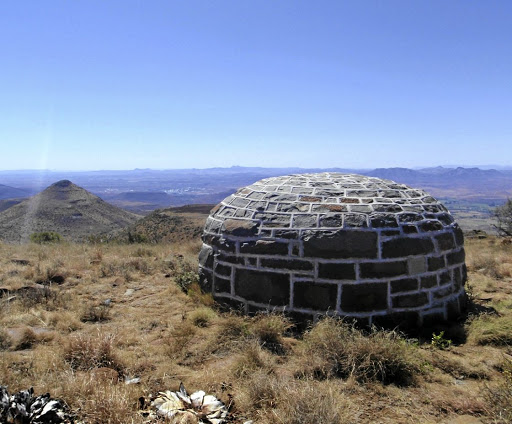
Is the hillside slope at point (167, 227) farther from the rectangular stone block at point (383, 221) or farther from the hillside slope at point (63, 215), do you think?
the rectangular stone block at point (383, 221)

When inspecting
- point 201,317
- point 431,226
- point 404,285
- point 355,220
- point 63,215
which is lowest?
point 63,215

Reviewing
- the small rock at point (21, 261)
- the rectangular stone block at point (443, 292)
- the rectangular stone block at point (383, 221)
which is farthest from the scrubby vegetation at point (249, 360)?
the small rock at point (21, 261)

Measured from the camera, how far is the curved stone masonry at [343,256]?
514cm

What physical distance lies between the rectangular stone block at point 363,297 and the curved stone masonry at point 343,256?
0.01 m

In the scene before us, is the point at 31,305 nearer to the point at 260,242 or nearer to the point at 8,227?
the point at 260,242

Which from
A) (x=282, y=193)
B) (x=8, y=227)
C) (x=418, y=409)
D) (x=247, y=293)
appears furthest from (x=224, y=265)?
(x=8, y=227)

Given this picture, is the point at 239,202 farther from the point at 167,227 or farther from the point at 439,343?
the point at 167,227

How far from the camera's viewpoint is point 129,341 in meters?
4.86

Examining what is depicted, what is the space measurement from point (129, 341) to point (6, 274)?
181 inches

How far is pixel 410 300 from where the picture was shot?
531 cm

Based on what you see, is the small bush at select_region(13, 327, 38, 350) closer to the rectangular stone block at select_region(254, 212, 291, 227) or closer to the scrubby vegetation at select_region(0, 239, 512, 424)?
the scrubby vegetation at select_region(0, 239, 512, 424)

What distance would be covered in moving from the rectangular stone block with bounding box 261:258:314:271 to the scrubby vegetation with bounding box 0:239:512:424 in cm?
65

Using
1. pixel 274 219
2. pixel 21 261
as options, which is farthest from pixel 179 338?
pixel 21 261

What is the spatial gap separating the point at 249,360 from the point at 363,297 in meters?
1.87
